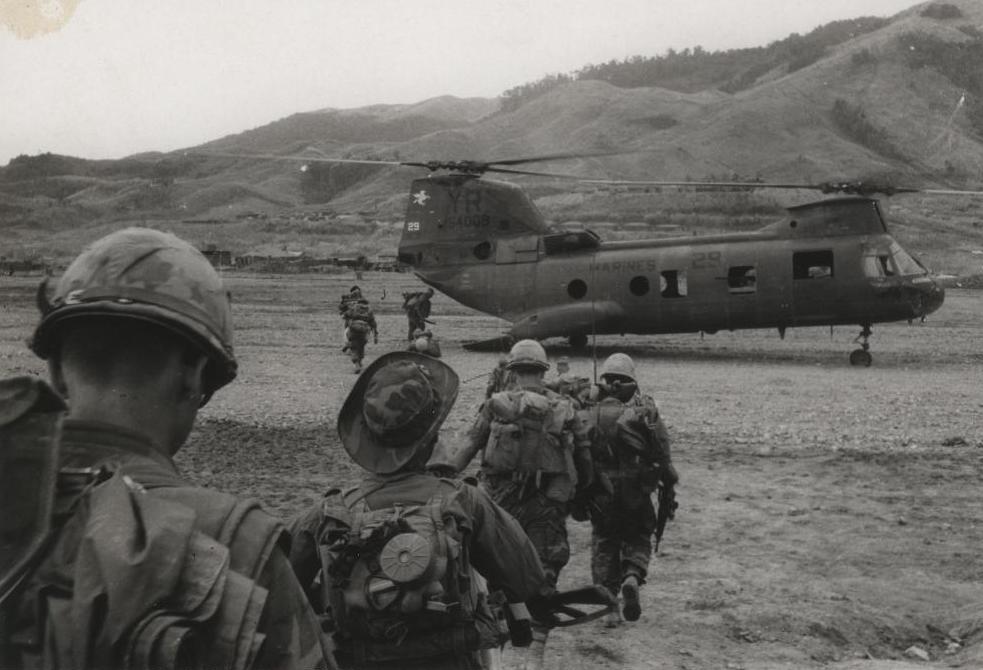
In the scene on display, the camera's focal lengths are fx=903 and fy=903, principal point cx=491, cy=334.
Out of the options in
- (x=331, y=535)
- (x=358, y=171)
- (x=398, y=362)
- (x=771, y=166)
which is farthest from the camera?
(x=358, y=171)

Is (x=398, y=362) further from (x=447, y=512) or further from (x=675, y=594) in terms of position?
(x=675, y=594)

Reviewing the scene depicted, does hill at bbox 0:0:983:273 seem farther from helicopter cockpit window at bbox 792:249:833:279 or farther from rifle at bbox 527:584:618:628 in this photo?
rifle at bbox 527:584:618:628

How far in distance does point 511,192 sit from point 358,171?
80.4 metres

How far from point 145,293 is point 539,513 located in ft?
12.5

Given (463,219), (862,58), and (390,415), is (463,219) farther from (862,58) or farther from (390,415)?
(862,58)

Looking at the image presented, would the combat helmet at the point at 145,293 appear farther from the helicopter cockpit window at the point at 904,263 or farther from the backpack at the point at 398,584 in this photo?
the helicopter cockpit window at the point at 904,263

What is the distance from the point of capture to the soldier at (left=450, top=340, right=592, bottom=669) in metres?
5.14

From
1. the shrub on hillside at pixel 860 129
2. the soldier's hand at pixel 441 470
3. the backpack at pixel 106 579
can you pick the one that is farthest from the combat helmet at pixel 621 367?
the shrub on hillside at pixel 860 129

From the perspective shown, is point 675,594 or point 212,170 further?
point 212,170

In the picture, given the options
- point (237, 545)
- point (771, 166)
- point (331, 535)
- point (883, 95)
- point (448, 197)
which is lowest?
point (331, 535)

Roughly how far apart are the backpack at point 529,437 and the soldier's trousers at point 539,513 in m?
0.11

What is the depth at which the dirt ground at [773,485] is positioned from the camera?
539cm

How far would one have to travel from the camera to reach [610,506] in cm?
562

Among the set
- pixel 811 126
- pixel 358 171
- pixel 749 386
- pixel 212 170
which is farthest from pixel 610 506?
pixel 212 170
